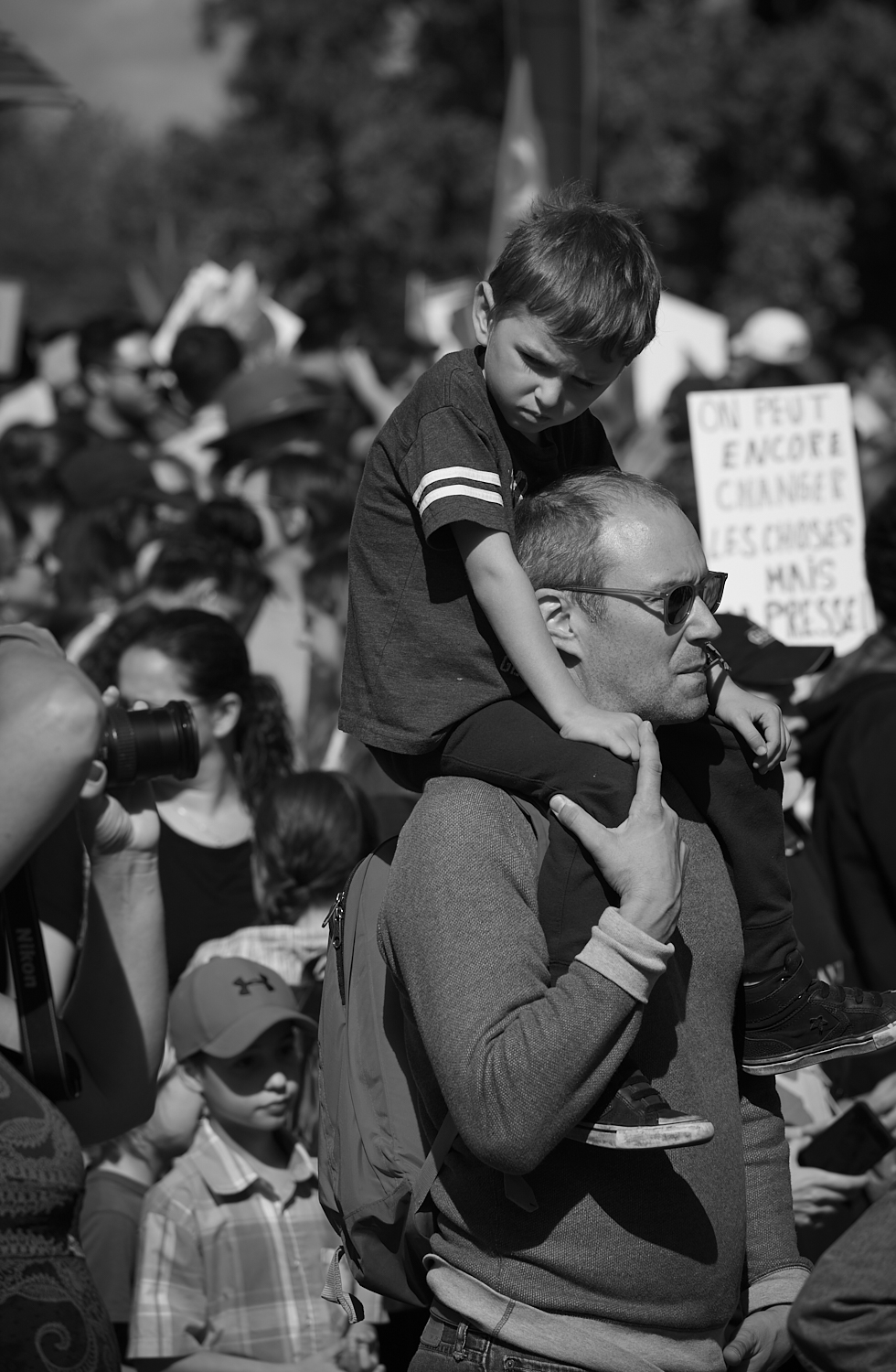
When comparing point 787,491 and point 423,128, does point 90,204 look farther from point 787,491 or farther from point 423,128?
point 787,491

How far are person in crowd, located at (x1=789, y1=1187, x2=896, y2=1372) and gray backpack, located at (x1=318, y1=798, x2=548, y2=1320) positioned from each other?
42cm

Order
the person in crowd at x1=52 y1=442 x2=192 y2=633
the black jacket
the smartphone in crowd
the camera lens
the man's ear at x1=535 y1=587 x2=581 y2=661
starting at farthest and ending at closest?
1. the person in crowd at x1=52 y1=442 x2=192 y2=633
2. the black jacket
3. the smartphone in crowd
4. the camera lens
5. the man's ear at x1=535 y1=587 x2=581 y2=661

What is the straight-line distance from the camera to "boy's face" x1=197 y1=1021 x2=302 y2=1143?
130 inches

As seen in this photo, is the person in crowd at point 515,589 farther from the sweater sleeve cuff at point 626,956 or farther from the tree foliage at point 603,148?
the tree foliage at point 603,148

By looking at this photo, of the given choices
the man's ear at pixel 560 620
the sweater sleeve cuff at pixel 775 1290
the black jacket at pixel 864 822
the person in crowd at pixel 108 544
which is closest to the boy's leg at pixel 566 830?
the man's ear at pixel 560 620

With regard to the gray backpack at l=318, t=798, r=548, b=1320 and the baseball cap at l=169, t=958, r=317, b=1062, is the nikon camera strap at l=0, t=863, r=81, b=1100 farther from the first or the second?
the baseball cap at l=169, t=958, r=317, b=1062

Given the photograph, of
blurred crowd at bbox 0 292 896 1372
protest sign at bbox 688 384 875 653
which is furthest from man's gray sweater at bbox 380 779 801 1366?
protest sign at bbox 688 384 875 653

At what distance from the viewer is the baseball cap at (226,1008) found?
3.24 metres

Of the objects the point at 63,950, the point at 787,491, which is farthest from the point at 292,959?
the point at 787,491

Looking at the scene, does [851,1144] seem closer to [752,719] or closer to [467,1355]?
[752,719]

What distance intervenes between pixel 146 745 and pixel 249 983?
99cm

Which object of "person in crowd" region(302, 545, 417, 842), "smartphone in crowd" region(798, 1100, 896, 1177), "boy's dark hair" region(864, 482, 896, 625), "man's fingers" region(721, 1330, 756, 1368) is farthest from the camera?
"person in crowd" region(302, 545, 417, 842)

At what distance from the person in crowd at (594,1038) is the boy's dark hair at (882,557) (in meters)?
1.92

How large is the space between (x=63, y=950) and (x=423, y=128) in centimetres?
A: 1827
